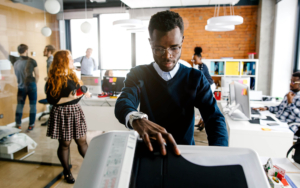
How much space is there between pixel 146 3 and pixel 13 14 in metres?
3.92

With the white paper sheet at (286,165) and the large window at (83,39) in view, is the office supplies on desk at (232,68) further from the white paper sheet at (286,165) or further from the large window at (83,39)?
the white paper sheet at (286,165)

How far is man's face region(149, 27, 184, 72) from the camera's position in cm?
84

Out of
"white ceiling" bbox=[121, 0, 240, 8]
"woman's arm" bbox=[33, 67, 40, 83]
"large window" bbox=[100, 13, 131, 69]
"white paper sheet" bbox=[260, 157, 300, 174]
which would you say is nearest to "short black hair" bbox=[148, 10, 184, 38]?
"white paper sheet" bbox=[260, 157, 300, 174]

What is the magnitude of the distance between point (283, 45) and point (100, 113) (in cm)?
453

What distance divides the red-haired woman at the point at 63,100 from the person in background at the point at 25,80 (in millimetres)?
161

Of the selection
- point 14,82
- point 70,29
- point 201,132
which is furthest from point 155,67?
point 70,29

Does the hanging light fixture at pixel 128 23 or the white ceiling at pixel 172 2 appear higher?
the white ceiling at pixel 172 2

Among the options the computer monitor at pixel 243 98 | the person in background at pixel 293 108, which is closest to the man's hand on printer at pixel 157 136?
the computer monitor at pixel 243 98

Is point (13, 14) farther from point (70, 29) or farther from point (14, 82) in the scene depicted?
point (70, 29)

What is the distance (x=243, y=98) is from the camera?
2.38 metres

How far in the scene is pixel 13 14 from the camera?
6.23ft

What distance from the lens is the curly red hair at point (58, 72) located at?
2.20m

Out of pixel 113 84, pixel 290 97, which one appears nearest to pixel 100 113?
pixel 113 84

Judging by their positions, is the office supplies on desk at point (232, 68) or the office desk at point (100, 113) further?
the office supplies on desk at point (232, 68)
